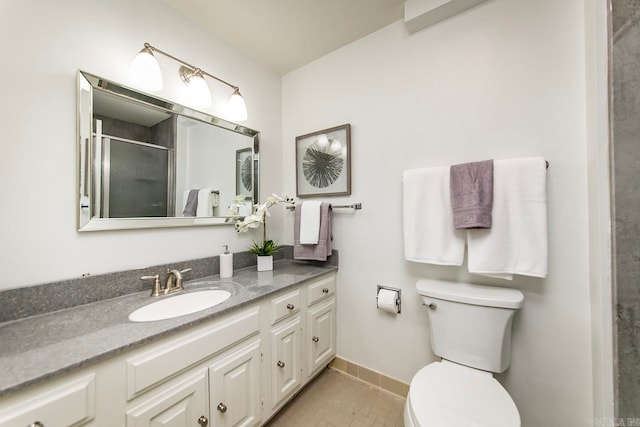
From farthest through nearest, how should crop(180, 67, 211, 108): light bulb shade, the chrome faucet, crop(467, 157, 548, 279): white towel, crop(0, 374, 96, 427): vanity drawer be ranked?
1. crop(180, 67, 211, 108): light bulb shade
2. the chrome faucet
3. crop(467, 157, 548, 279): white towel
4. crop(0, 374, 96, 427): vanity drawer

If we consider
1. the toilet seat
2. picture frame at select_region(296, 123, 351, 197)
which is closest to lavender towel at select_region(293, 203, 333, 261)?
picture frame at select_region(296, 123, 351, 197)

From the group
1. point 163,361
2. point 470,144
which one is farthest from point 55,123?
point 470,144

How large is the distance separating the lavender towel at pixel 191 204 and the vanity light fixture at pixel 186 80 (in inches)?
20.8

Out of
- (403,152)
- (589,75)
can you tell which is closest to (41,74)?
(403,152)

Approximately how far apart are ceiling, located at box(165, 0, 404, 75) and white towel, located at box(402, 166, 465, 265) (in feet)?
3.32

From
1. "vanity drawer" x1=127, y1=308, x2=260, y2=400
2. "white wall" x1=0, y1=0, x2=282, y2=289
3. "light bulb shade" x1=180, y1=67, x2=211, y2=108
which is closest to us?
"vanity drawer" x1=127, y1=308, x2=260, y2=400

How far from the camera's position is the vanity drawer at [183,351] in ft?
2.48

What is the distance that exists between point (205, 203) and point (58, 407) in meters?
1.04

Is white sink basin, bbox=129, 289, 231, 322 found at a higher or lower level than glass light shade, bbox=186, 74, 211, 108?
lower

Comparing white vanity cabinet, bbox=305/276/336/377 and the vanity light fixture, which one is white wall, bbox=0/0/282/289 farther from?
white vanity cabinet, bbox=305/276/336/377

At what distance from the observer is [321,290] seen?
159 cm

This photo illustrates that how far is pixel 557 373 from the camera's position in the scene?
108 centimetres

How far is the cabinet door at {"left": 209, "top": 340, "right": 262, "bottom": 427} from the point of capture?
3.17ft

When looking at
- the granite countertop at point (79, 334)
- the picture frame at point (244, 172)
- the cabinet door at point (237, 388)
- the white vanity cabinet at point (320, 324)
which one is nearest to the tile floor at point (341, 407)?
the white vanity cabinet at point (320, 324)
